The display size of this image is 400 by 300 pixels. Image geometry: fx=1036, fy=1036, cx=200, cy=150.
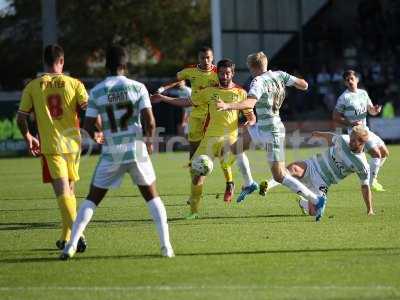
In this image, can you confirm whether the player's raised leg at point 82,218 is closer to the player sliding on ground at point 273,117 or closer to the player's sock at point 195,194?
the player sliding on ground at point 273,117

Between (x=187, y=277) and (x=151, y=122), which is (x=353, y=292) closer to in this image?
(x=187, y=277)

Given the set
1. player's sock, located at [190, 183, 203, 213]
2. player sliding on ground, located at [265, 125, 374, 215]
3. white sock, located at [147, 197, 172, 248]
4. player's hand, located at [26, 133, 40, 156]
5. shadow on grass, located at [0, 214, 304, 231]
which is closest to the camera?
white sock, located at [147, 197, 172, 248]

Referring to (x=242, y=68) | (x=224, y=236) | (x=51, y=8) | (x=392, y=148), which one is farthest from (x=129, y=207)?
(x=242, y=68)

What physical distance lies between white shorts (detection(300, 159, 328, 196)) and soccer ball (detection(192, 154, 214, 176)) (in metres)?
1.36

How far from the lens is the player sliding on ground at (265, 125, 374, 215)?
43.9 ft

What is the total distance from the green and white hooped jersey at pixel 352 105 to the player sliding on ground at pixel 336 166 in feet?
7.85

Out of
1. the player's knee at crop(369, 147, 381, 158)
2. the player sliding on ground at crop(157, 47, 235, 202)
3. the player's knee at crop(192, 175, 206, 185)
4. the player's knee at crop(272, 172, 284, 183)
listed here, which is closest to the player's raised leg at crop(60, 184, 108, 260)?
the player's knee at crop(272, 172, 284, 183)

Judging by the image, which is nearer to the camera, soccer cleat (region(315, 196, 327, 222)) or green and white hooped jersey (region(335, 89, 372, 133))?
soccer cleat (region(315, 196, 327, 222))

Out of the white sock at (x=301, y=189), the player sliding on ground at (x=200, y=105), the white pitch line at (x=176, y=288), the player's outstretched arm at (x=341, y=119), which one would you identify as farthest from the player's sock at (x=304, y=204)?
the white pitch line at (x=176, y=288)

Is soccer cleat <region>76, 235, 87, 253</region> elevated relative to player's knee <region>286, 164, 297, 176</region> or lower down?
lower down

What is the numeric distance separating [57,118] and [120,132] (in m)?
1.07

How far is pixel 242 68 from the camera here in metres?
40.9

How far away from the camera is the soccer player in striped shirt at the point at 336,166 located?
1338 centimetres

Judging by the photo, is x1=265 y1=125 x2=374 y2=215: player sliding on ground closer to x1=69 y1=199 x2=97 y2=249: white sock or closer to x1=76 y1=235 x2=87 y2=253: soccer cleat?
x1=76 y1=235 x2=87 y2=253: soccer cleat
